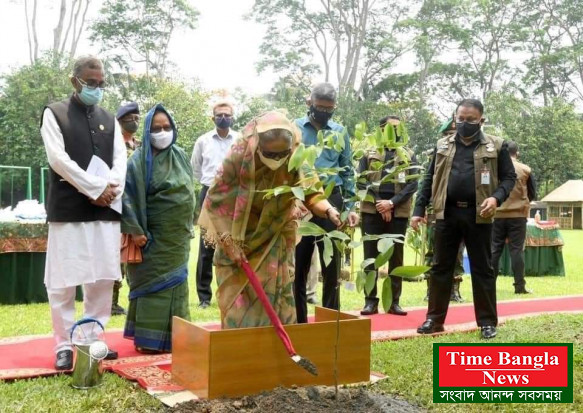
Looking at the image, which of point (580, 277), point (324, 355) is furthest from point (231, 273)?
point (580, 277)

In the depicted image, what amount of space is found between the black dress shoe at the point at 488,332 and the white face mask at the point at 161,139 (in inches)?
103

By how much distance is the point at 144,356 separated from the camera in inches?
166

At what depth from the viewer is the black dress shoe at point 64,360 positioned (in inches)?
148

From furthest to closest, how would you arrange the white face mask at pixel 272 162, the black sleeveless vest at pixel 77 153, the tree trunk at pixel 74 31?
the tree trunk at pixel 74 31, the black sleeveless vest at pixel 77 153, the white face mask at pixel 272 162

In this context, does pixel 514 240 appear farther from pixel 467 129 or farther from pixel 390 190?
pixel 467 129

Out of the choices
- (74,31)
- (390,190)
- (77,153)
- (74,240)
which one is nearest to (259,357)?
(74,240)

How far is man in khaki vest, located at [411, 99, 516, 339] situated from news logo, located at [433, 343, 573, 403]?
4.93ft

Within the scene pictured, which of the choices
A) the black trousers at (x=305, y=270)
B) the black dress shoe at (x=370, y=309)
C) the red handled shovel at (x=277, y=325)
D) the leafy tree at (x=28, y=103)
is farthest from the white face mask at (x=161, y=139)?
the leafy tree at (x=28, y=103)

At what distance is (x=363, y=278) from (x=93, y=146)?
2.01 meters

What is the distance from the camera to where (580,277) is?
10.0 meters

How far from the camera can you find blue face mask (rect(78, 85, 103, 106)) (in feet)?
13.0

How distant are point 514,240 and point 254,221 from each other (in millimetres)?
5414

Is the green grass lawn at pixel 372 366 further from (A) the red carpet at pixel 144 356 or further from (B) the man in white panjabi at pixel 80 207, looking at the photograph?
(B) the man in white panjabi at pixel 80 207

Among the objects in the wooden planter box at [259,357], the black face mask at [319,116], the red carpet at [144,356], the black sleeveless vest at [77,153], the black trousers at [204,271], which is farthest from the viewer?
the black trousers at [204,271]
